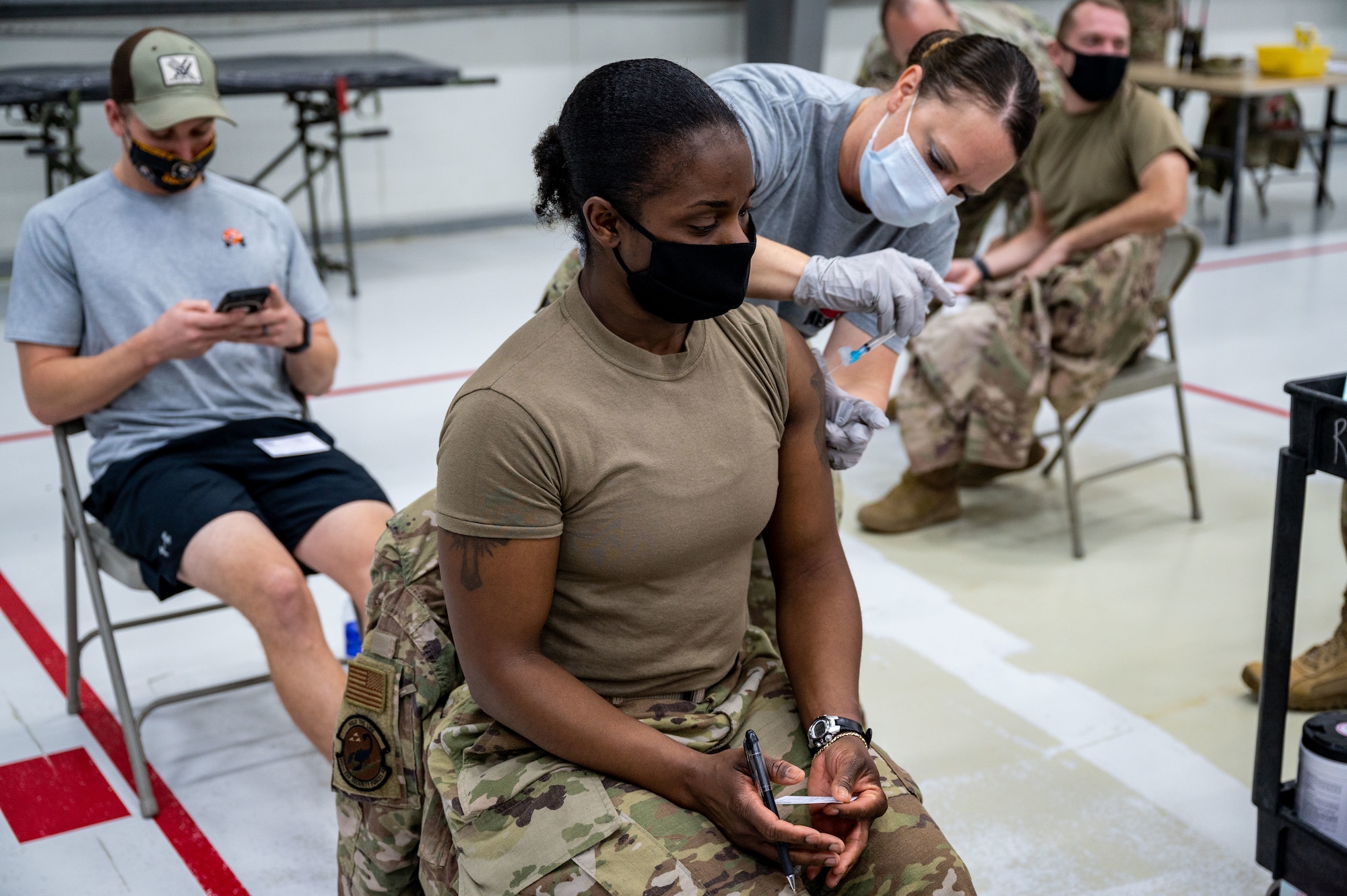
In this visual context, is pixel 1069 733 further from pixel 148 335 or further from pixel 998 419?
pixel 148 335

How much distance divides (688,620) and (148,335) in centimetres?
127

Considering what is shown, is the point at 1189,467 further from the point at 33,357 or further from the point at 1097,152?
the point at 33,357

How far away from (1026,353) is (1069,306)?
0.51 feet

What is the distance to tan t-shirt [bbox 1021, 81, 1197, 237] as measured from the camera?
3404 millimetres

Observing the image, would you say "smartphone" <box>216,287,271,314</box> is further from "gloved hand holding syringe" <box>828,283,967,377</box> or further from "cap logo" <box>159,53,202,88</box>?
"gloved hand holding syringe" <box>828,283,967,377</box>

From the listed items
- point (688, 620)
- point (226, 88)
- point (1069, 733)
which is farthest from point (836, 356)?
point (226, 88)

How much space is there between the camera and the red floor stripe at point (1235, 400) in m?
4.43

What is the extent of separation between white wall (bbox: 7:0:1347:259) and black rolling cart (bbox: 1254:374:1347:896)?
5.30 metres

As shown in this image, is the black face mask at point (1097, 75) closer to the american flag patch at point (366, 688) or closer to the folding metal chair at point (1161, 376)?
the folding metal chair at point (1161, 376)

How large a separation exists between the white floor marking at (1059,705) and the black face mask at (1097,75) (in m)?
1.35

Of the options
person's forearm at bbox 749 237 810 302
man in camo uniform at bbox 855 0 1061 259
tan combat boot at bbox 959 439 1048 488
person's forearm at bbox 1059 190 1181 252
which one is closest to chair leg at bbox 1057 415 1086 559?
tan combat boot at bbox 959 439 1048 488

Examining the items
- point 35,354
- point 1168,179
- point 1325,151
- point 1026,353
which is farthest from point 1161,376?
point 1325,151

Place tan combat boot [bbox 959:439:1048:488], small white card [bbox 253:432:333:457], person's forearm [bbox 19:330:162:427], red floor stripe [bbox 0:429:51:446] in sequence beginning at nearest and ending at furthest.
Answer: person's forearm [bbox 19:330:162:427], small white card [bbox 253:432:333:457], tan combat boot [bbox 959:439:1048:488], red floor stripe [bbox 0:429:51:446]

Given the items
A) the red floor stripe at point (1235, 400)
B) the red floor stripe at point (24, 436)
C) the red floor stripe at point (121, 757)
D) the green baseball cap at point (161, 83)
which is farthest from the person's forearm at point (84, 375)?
the red floor stripe at point (1235, 400)
